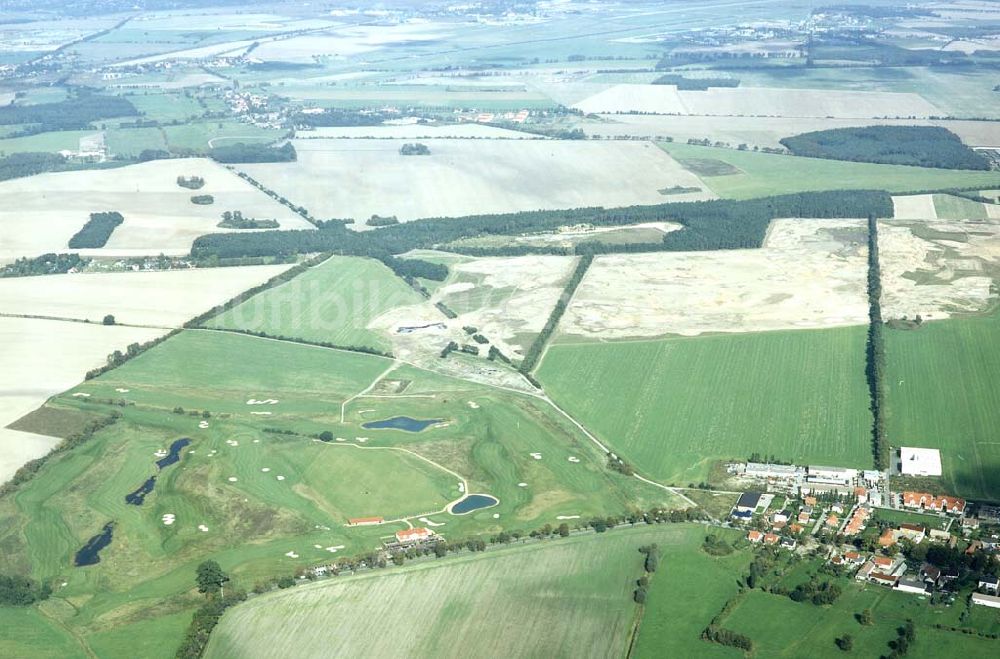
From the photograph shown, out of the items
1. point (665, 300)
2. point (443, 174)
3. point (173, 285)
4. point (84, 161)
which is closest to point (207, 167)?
point (84, 161)

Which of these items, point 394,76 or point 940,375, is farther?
point 394,76

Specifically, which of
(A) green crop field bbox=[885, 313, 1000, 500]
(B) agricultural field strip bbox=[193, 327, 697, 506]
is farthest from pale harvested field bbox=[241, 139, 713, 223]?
(A) green crop field bbox=[885, 313, 1000, 500]

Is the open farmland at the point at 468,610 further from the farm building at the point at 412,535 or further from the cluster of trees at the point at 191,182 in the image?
the cluster of trees at the point at 191,182

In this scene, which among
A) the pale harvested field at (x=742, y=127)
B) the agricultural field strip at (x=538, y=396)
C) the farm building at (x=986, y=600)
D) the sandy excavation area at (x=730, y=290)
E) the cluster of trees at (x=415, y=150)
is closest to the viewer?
the farm building at (x=986, y=600)

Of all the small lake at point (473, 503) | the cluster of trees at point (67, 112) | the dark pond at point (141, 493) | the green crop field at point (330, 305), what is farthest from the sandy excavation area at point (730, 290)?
the cluster of trees at point (67, 112)

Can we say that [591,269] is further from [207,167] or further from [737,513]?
[207,167]
